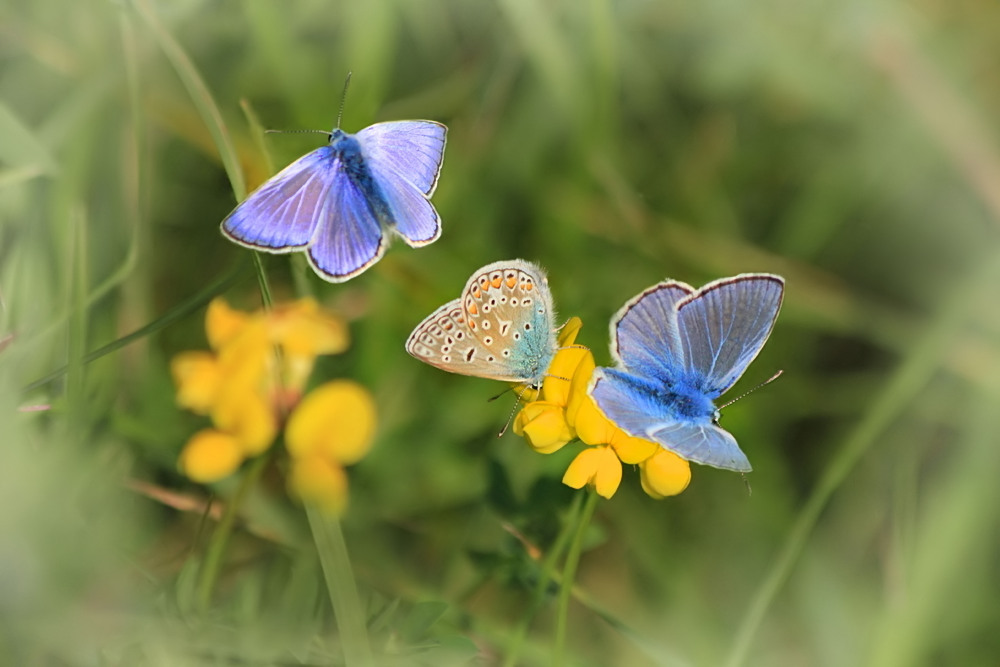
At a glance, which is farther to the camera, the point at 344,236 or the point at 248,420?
the point at 344,236

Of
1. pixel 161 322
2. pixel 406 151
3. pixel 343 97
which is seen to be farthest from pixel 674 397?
pixel 343 97

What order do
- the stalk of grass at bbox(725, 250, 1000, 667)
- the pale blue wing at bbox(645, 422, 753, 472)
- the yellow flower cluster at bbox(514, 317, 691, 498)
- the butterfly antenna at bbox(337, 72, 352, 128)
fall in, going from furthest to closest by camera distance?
1. the butterfly antenna at bbox(337, 72, 352, 128)
2. the stalk of grass at bbox(725, 250, 1000, 667)
3. the yellow flower cluster at bbox(514, 317, 691, 498)
4. the pale blue wing at bbox(645, 422, 753, 472)

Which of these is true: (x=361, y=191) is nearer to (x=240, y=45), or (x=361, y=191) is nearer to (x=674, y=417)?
(x=674, y=417)

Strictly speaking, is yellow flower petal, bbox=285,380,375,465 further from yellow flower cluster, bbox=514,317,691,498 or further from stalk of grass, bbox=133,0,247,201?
stalk of grass, bbox=133,0,247,201

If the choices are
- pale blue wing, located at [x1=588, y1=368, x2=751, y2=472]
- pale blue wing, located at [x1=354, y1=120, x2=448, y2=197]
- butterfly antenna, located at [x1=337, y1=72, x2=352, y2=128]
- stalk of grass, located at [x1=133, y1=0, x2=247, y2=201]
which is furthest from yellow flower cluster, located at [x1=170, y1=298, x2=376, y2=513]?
butterfly antenna, located at [x1=337, y1=72, x2=352, y2=128]

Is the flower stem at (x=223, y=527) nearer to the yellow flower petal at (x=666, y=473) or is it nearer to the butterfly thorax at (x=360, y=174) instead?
the butterfly thorax at (x=360, y=174)

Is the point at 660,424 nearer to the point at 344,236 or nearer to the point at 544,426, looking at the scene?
the point at 544,426

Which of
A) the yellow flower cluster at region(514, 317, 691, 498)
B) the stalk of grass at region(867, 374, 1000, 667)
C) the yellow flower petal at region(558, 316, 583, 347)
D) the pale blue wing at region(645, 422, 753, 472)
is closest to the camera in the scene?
the pale blue wing at region(645, 422, 753, 472)
